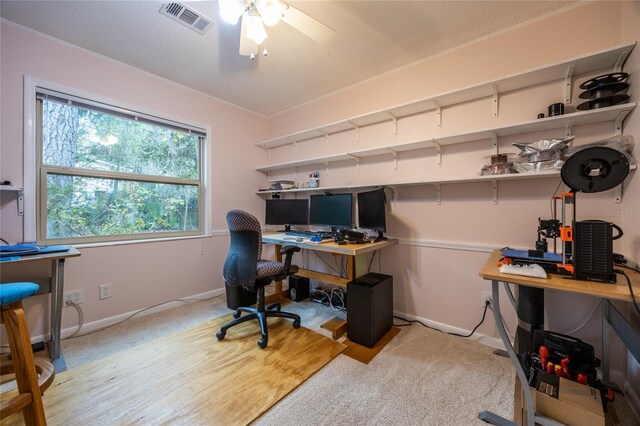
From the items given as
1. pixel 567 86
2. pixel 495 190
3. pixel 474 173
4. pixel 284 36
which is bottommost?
pixel 495 190

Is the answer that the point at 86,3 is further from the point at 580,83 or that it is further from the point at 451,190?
the point at 580,83

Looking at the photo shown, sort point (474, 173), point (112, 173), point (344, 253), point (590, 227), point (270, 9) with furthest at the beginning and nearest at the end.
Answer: point (112, 173) → point (474, 173) → point (344, 253) → point (270, 9) → point (590, 227)

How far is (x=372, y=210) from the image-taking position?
2.41 meters

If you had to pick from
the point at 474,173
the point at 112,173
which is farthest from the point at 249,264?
the point at 474,173

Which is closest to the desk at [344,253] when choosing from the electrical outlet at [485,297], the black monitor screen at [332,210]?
the black monitor screen at [332,210]

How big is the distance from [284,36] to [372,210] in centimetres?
166

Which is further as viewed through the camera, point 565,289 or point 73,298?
point 73,298

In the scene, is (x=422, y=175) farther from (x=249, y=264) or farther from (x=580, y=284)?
(x=249, y=264)

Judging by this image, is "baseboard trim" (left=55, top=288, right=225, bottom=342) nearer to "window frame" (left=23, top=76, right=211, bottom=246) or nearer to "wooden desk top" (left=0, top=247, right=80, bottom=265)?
"window frame" (left=23, top=76, right=211, bottom=246)

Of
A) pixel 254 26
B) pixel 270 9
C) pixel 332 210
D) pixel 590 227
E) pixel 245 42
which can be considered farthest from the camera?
pixel 332 210

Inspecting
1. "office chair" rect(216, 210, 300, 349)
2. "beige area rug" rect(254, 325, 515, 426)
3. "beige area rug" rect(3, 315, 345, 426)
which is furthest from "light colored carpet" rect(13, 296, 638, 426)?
"office chair" rect(216, 210, 300, 349)

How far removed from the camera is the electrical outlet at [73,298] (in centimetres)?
209

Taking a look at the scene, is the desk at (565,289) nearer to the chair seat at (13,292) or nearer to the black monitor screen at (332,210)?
the black monitor screen at (332,210)

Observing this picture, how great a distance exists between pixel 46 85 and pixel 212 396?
8.84 feet
